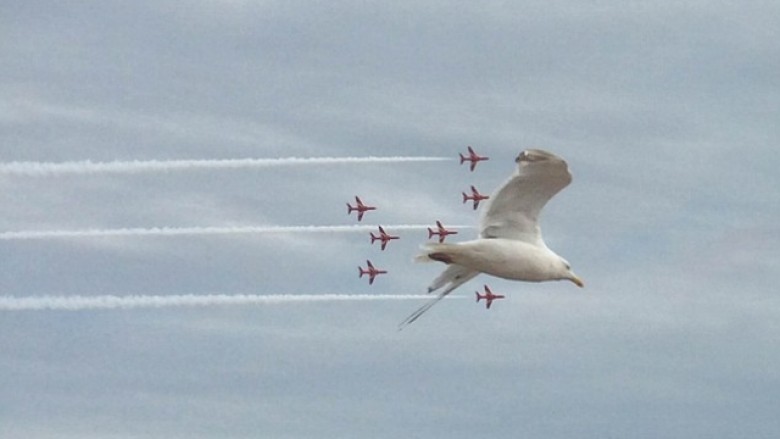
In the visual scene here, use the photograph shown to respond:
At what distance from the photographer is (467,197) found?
14562cm

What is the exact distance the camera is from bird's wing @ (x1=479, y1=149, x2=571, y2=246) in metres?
96.0

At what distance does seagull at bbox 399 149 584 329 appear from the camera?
317ft

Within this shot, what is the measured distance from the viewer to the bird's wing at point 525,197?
96000mm

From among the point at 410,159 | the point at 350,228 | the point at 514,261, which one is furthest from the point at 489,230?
the point at 350,228

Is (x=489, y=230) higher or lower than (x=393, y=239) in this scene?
lower

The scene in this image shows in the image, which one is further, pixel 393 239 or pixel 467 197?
pixel 393 239

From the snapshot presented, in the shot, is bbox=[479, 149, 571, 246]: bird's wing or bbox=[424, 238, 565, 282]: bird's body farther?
bbox=[424, 238, 565, 282]: bird's body

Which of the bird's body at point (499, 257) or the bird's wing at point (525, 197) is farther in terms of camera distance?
the bird's body at point (499, 257)

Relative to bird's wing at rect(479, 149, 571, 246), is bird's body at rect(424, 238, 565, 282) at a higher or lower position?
lower

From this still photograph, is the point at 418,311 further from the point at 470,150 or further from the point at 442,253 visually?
the point at 470,150

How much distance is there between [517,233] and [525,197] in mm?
2355

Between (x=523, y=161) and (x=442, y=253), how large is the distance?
6.47 metres

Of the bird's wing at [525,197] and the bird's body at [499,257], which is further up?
the bird's wing at [525,197]

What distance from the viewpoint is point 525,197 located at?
324 feet
